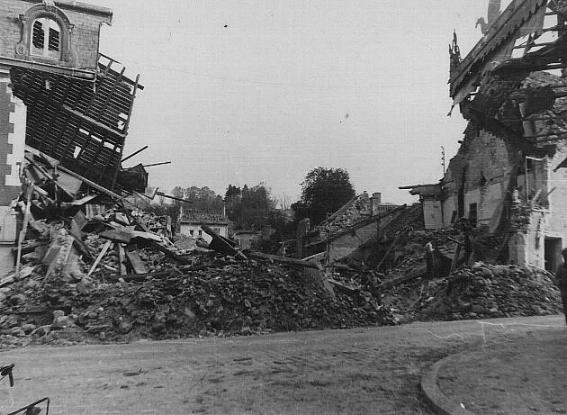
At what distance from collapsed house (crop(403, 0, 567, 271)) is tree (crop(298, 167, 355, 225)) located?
60.4 ft

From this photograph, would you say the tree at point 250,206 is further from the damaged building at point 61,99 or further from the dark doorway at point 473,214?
the damaged building at point 61,99

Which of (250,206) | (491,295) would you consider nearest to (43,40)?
(491,295)

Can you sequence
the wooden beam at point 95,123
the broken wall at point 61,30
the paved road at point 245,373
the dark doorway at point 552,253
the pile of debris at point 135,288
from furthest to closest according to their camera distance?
the dark doorway at point 552,253, the wooden beam at point 95,123, the broken wall at point 61,30, the pile of debris at point 135,288, the paved road at point 245,373

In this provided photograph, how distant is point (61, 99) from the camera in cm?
1677

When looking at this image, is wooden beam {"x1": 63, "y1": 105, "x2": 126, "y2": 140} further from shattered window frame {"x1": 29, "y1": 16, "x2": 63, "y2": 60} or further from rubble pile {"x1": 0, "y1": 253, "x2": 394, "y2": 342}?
rubble pile {"x1": 0, "y1": 253, "x2": 394, "y2": 342}

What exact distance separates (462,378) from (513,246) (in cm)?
1367

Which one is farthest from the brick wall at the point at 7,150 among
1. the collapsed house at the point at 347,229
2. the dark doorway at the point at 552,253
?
the collapsed house at the point at 347,229

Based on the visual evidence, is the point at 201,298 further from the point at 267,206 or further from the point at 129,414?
the point at 267,206

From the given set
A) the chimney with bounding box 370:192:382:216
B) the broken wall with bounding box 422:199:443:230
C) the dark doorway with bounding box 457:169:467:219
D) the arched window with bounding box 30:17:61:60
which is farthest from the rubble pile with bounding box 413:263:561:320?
the chimney with bounding box 370:192:382:216

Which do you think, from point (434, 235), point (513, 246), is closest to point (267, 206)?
point (434, 235)

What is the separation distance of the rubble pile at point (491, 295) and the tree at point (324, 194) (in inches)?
1219

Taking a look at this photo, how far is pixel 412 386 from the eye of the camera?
5934 millimetres

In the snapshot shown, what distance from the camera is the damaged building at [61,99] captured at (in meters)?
13.8

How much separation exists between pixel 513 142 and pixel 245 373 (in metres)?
17.4
